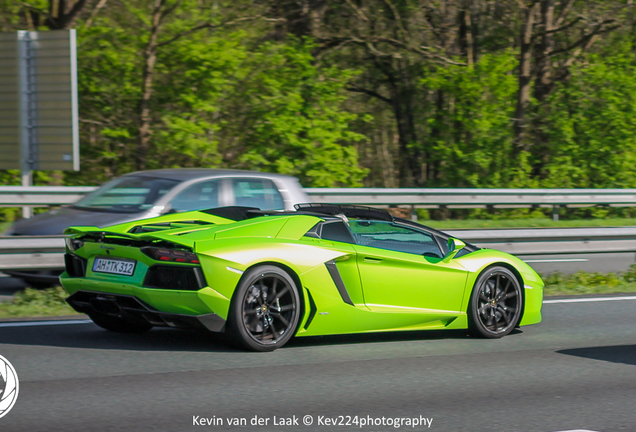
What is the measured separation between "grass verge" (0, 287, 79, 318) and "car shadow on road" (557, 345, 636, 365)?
15.5 feet

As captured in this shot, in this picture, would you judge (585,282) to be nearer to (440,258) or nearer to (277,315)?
(440,258)

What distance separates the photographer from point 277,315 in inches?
255

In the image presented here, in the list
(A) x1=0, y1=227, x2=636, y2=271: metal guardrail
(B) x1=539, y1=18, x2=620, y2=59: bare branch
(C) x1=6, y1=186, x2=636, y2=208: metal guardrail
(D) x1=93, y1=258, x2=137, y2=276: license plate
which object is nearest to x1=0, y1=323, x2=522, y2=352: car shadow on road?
(D) x1=93, y1=258, x2=137, y2=276: license plate

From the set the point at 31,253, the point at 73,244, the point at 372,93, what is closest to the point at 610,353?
the point at 73,244

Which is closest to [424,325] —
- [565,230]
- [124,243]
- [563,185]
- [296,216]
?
[296,216]

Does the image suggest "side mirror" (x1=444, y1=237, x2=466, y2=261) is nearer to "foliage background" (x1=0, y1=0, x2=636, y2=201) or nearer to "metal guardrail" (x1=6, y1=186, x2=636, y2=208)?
"metal guardrail" (x1=6, y1=186, x2=636, y2=208)

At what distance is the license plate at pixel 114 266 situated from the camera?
6.38 m

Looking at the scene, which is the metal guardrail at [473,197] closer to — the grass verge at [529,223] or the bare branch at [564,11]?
the grass verge at [529,223]

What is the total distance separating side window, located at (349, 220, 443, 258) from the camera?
7.25m

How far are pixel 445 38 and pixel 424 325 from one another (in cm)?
1861

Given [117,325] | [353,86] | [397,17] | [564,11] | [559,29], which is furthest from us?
[353,86]

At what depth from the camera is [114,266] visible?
256 inches

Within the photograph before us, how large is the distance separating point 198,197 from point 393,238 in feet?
10.6

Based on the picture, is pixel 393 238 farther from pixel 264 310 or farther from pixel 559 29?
pixel 559 29
